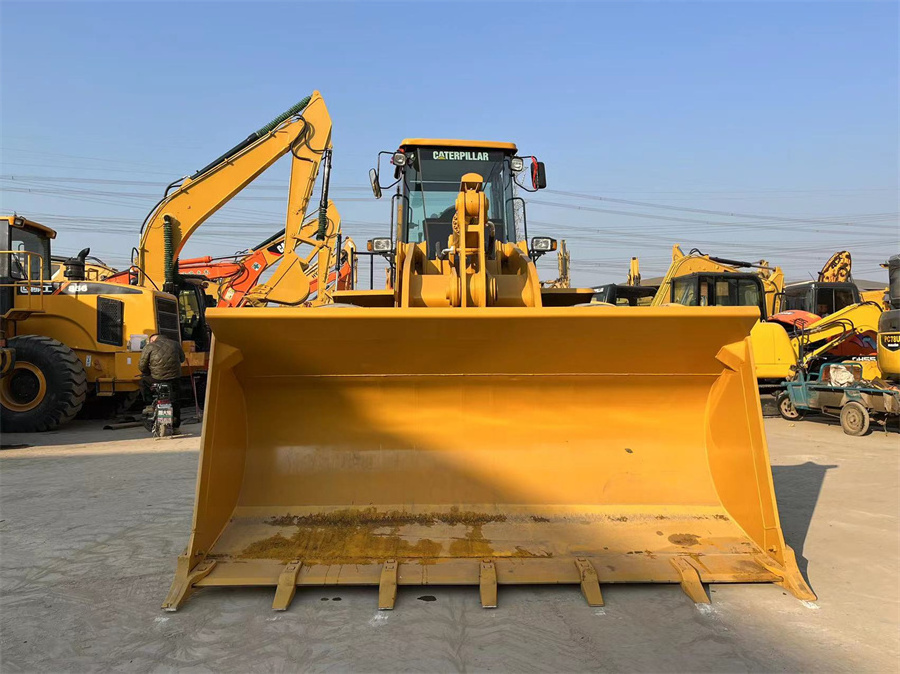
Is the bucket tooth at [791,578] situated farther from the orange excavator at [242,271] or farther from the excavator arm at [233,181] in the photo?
the orange excavator at [242,271]

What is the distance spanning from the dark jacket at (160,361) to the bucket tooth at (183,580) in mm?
5897

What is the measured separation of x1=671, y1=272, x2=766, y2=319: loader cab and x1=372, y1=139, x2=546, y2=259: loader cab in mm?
6904

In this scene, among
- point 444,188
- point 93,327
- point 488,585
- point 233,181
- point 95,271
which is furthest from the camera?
point 95,271

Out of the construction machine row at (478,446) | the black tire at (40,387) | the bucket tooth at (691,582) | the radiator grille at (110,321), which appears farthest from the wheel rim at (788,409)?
the black tire at (40,387)

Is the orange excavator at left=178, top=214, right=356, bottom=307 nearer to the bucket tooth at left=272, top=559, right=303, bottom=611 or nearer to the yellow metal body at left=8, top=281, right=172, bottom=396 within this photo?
the yellow metal body at left=8, top=281, right=172, bottom=396

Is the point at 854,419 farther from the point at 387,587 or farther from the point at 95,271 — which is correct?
the point at 95,271

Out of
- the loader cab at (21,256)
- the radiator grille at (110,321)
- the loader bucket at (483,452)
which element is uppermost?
the loader cab at (21,256)

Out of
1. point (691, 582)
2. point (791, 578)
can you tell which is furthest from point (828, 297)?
point (691, 582)

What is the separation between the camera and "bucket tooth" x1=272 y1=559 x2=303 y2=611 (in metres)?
3.04

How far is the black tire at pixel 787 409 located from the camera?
1063 centimetres

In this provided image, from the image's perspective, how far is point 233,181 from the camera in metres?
11.3

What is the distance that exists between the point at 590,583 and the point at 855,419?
7.50 meters

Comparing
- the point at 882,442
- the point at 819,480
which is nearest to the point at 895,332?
the point at 882,442

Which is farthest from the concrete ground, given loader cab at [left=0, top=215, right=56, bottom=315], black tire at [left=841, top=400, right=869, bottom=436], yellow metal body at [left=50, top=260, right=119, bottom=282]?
yellow metal body at [left=50, top=260, right=119, bottom=282]
